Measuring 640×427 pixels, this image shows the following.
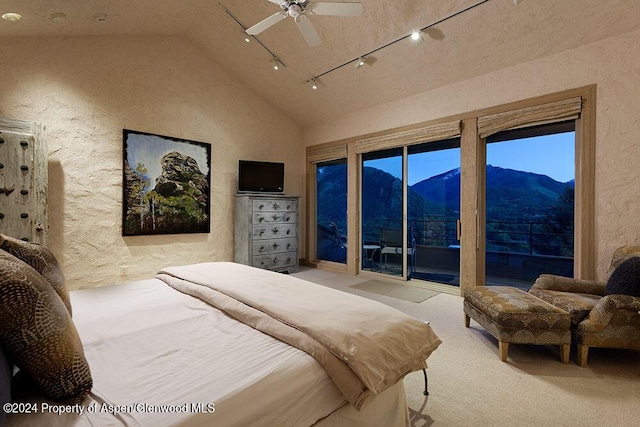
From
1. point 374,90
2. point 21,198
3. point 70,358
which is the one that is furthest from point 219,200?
point 70,358

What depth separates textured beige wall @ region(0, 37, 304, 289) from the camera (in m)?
3.32

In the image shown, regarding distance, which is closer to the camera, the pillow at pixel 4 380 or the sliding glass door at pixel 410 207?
the pillow at pixel 4 380

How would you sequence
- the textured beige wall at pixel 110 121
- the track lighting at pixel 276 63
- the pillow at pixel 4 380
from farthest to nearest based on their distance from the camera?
the track lighting at pixel 276 63 → the textured beige wall at pixel 110 121 → the pillow at pixel 4 380

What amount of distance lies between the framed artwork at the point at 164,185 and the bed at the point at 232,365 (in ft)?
8.56

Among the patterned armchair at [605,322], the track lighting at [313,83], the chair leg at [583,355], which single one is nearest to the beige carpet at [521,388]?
the chair leg at [583,355]

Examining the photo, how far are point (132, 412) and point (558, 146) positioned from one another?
5120 millimetres

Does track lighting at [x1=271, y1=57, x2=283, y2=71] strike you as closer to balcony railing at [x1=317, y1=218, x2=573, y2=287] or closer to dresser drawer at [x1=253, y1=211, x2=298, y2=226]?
dresser drawer at [x1=253, y1=211, x2=298, y2=226]

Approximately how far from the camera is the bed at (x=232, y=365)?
84 cm

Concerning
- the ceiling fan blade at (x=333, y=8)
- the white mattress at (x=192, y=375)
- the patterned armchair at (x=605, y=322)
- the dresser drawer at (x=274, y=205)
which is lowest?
the patterned armchair at (x=605, y=322)

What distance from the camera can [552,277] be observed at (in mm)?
2812

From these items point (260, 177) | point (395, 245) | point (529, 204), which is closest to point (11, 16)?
point (260, 177)

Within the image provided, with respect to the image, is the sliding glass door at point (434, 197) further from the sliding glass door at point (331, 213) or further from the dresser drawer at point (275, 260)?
the dresser drawer at point (275, 260)

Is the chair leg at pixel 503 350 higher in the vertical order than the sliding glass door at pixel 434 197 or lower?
lower

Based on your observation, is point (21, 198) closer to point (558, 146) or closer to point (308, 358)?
point (308, 358)
